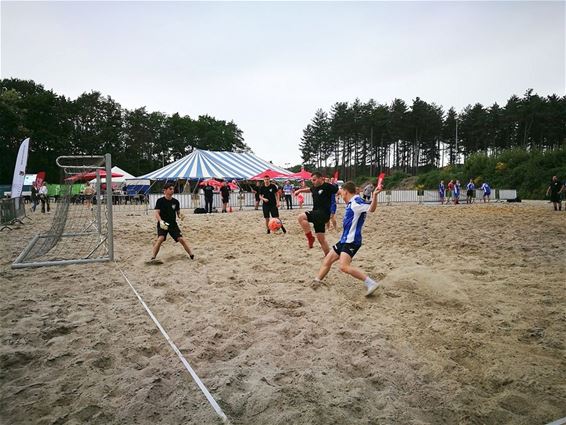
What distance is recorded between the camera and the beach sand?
2.38 meters

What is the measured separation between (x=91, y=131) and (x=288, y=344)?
70043 millimetres

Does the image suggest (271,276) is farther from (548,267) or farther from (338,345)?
(548,267)

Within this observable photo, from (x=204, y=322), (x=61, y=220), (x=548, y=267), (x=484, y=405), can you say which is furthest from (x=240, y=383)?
(x=61, y=220)

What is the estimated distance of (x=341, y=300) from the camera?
453 cm

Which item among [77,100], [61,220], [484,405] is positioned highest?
[77,100]

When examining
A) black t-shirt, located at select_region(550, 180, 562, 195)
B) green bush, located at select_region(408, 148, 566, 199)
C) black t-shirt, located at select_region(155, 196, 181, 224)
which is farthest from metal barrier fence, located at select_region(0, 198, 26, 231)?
green bush, located at select_region(408, 148, 566, 199)

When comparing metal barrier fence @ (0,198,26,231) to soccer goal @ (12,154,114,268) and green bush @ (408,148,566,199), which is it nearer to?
soccer goal @ (12,154,114,268)

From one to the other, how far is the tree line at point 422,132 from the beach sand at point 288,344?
190 feet

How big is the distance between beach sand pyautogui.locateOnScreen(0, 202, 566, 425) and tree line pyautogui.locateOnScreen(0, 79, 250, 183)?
55942 mm

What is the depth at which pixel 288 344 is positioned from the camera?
3316 millimetres

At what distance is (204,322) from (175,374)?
1.08 meters

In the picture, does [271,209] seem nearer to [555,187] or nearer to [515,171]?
[555,187]

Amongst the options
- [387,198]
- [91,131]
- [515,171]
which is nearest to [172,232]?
[387,198]

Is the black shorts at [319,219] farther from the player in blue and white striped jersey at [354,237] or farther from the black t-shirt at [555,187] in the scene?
the black t-shirt at [555,187]
